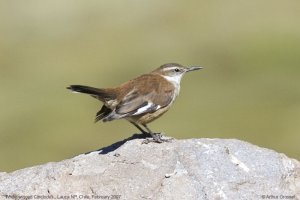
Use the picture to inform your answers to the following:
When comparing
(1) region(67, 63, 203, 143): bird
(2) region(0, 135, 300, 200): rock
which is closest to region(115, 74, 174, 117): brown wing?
(1) region(67, 63, 203, 143): bird

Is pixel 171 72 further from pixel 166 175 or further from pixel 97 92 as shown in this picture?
pixel 166 175

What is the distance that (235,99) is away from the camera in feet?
133

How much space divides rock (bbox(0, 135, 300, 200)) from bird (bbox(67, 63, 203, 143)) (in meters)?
0.75

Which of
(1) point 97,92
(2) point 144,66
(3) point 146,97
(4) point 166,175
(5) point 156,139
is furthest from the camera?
(2) point 144,66

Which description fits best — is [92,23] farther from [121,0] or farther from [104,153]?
[104,153]

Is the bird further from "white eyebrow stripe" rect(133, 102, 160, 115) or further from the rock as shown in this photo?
the rock

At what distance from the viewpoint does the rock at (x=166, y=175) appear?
12844mm

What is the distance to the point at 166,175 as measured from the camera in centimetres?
1306

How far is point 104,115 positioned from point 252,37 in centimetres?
3638

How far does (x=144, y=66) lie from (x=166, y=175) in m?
33.5

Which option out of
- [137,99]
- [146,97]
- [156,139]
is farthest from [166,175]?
[146,97]

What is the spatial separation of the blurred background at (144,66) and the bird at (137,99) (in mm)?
15961

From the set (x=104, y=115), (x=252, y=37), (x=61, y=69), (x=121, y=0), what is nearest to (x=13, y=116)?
(x=61, y=69)

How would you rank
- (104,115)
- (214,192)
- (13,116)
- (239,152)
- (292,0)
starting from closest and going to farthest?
(214,192), (239,152), (104,115), (13,116), (292,0)
